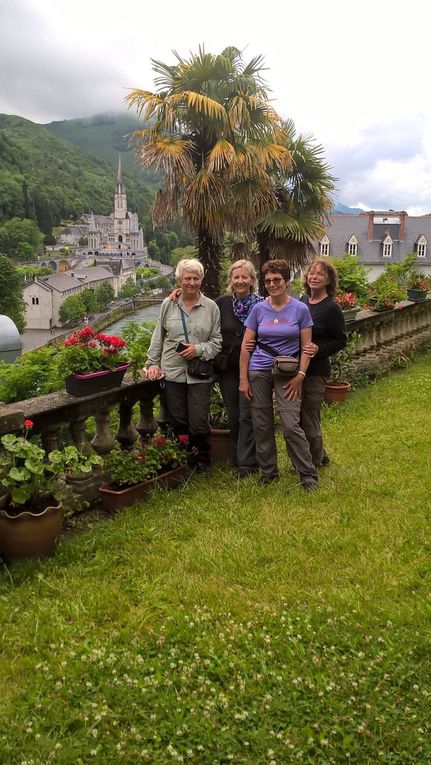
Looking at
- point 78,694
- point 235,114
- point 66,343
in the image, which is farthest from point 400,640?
point 235,114

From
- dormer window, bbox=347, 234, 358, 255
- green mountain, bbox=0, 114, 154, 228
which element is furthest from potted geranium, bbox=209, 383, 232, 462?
green mountain, bbox=0, 114, 154, 228

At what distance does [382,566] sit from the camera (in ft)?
10.7

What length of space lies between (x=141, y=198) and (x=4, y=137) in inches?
1646

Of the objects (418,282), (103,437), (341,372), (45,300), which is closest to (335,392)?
(341,372)

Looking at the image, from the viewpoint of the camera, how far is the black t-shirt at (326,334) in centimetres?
457

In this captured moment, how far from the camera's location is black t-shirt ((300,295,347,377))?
457 centimetres

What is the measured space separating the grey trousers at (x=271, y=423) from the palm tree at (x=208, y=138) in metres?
6.35

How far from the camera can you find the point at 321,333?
4629mm

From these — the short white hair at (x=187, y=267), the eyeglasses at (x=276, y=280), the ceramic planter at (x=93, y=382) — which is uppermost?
the short white hair at (x=187, y=267)

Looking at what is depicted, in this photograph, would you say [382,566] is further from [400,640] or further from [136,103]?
[136,103]

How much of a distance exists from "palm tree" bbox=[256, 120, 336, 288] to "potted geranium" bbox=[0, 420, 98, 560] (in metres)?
9.64

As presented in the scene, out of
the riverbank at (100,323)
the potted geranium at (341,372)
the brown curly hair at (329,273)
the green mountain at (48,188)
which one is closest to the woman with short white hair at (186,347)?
the brown curly hair at (329,273)

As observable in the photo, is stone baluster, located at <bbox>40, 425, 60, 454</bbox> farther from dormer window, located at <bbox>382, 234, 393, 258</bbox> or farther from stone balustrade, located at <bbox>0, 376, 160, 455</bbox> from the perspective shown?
dormer window, located at <bbox>382, 234, 393, 258</bbox>

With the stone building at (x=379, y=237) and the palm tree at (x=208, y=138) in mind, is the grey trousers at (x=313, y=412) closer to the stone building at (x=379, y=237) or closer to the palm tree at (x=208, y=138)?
the palm tree at (x=208, y=138)
